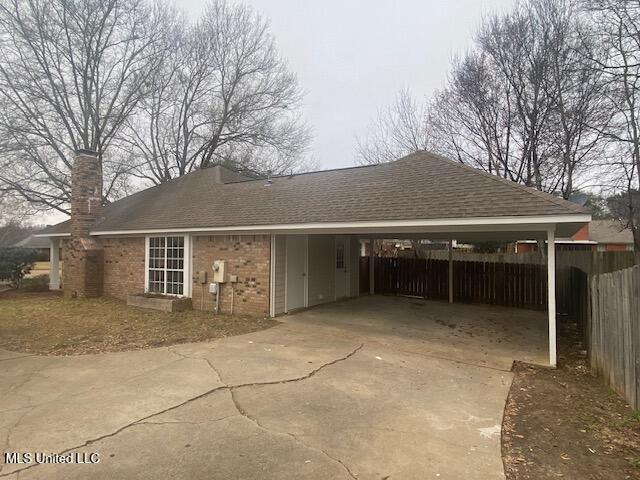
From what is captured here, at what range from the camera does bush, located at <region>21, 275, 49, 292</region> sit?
16203mm

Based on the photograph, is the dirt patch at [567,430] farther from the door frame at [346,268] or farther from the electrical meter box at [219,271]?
the door frame at [346,268]

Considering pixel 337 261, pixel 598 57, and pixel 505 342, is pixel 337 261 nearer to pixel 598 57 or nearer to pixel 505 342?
pixel 505 342

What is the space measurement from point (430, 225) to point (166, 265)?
8502mm

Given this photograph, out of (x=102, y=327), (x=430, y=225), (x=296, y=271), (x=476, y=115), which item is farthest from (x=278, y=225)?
(x=476, y=115)

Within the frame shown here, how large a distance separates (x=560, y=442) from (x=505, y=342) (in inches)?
180

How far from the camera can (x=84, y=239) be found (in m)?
13.7

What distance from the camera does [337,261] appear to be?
13.1 meters

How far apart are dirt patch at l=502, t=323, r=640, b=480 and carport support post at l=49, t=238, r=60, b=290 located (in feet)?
60.4

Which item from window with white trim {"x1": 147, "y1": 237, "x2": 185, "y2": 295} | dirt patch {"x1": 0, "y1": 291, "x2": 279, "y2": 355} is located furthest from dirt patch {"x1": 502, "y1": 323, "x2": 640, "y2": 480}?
window with white trim {"x1": 147, "y1": 237, "x2": 185, "y2": 295}

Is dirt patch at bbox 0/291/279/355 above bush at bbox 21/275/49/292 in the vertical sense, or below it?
below

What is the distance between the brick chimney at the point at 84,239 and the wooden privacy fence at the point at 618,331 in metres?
14.5

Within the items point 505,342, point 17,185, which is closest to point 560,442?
point 505,342

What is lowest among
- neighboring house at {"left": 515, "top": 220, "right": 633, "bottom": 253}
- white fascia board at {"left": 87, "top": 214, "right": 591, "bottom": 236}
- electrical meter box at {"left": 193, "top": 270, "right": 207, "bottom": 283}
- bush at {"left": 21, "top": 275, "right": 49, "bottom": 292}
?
bush at {"left": 21, "top": 275, "right": 49, "bottom": 292}

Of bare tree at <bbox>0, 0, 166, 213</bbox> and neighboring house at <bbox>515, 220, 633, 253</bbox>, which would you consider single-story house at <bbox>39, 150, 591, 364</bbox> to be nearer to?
bare tree at <bbox>0, 0, 166, 213</bbox>
